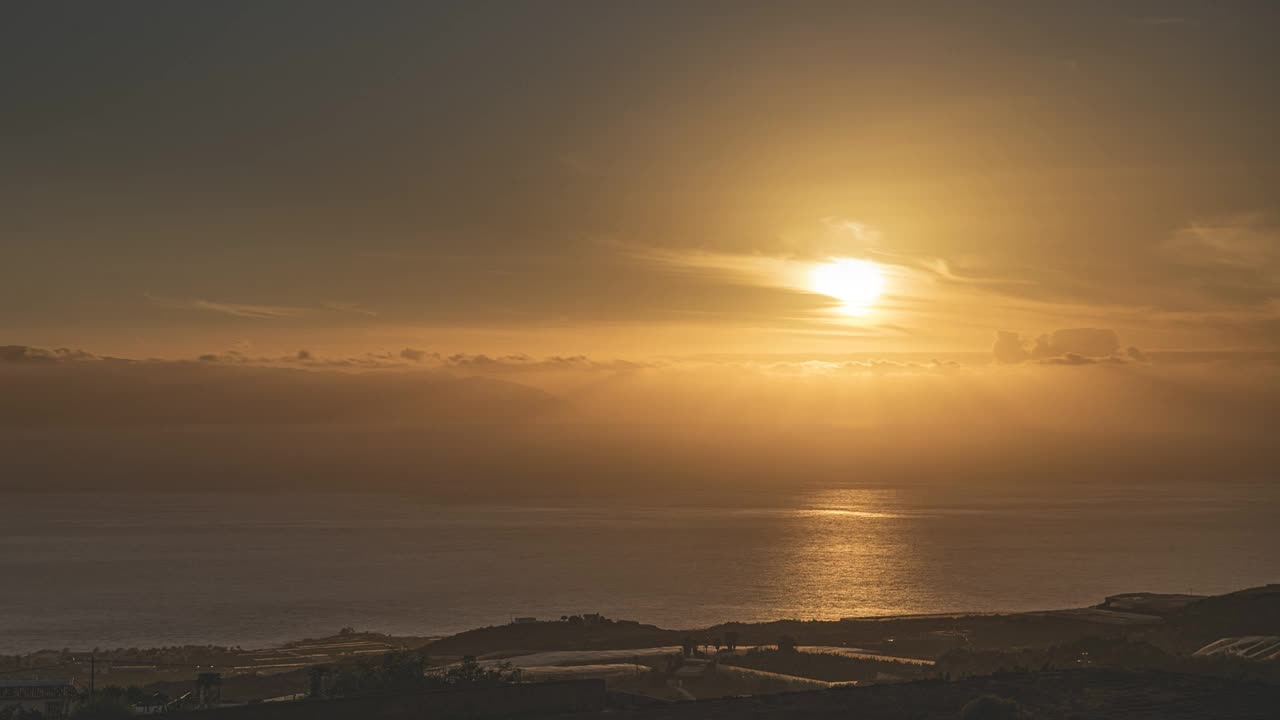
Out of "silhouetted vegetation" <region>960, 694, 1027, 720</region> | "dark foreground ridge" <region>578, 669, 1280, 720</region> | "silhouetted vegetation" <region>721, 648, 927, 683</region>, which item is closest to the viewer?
"silhouetted vegetation" <region>960, 694, 1027, 720</region>

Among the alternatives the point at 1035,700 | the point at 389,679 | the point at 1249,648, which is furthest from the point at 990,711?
the point at 1249,648

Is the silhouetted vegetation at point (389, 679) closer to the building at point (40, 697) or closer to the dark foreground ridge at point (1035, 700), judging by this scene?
the building at point (40, 697)

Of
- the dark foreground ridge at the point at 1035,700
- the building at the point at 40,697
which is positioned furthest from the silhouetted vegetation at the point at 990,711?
the building at the point at 40,697

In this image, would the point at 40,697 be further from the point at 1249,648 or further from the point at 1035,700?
the point at 1249,648

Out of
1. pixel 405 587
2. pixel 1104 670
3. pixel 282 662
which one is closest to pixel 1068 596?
pixel 405 587

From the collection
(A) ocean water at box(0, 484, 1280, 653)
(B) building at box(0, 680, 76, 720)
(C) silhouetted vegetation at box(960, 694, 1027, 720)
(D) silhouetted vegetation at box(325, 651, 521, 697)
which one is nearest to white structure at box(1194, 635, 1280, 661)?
(C) silhouetted vegetation at box(960, 694, 1027, 720)

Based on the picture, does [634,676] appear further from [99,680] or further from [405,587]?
[405,587]

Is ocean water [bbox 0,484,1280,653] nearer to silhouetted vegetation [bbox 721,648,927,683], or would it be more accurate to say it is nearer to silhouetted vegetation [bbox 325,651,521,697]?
silhouetted vegetation [bbox 721,648,927,683]

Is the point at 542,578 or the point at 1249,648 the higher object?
the point at 542,578
